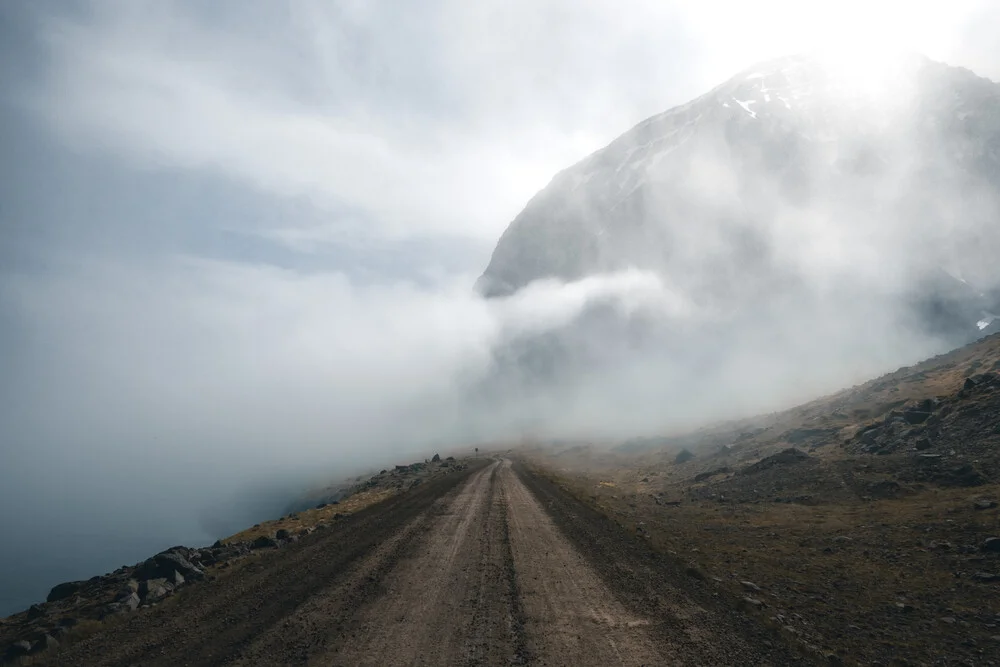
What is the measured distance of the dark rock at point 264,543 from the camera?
22484 millimetres

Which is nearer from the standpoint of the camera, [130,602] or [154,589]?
[130,602]

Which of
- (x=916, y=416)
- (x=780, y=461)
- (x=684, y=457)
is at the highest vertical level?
(x=916, y=416)

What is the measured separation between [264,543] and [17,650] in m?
11.8

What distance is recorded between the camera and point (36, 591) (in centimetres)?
13212

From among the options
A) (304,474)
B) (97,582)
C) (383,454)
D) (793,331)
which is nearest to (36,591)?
(304,474)

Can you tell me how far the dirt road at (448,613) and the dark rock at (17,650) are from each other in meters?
1.31

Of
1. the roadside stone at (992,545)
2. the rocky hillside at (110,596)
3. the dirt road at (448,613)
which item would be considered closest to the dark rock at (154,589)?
the rocky hillside at (110,596)

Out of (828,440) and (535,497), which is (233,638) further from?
(828,440)

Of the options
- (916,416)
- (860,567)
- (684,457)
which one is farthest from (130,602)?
(684,457)

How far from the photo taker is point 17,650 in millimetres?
11242

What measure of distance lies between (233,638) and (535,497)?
23.2 metres

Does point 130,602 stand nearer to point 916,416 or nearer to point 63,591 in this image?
point 63,591

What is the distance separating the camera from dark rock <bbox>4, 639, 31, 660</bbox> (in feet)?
36.2

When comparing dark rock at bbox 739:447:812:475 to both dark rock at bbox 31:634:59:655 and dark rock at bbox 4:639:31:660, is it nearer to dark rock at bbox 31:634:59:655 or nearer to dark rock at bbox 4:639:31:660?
dark rock at bbox 31:634:59:655
